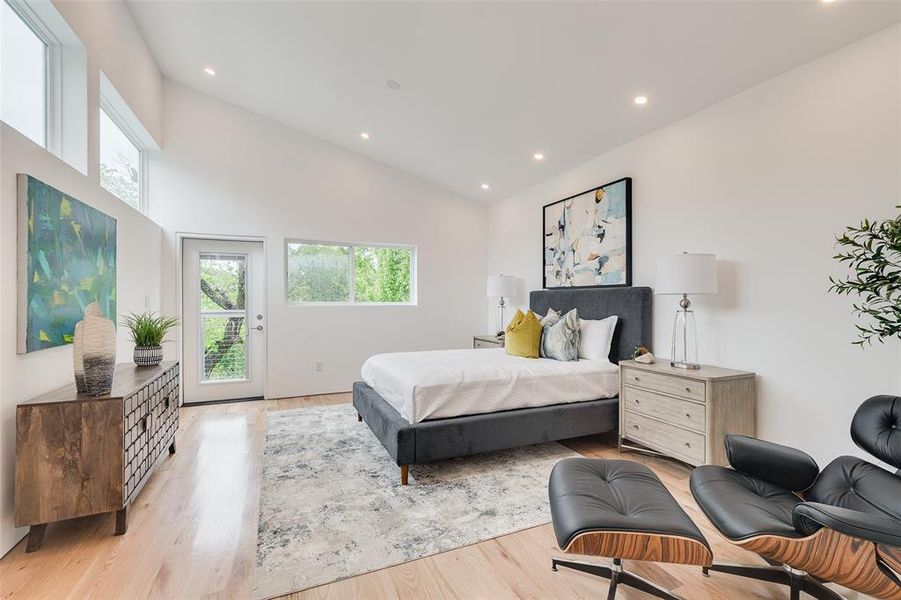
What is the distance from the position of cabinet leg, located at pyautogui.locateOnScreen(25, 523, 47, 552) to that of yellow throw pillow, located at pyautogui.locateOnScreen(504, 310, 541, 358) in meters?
3.29

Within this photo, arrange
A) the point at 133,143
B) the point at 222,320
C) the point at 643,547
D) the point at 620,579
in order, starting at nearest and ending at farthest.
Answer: the point at 643,547 → the point at 620,579 → the point at 133,143 → the point at 222,320

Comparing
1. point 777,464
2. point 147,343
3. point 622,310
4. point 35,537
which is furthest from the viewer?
point 622,310

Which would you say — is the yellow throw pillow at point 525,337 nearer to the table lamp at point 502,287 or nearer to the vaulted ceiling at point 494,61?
the table lamp at point 502,287

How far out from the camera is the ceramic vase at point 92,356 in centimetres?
206

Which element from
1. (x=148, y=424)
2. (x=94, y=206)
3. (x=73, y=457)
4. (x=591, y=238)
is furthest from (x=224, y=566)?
(x=591, y=238)

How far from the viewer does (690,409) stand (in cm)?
265

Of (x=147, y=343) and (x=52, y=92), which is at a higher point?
(x=52, y=92)

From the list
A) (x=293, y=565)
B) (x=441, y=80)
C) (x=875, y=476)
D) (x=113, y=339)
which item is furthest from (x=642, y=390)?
(x=113, y=339)

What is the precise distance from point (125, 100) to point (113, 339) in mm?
2355

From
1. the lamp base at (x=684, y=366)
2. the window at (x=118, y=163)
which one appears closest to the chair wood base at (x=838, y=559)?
the lamp base at (x=684, y=366)

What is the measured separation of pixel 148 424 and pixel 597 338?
11.4ft

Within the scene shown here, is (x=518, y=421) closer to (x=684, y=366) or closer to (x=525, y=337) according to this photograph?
(x=525, y=337)

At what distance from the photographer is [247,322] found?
193 inches

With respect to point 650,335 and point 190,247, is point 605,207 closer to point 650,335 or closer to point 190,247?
point 650,335
